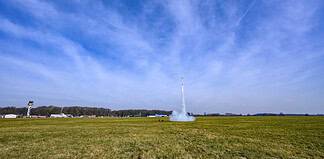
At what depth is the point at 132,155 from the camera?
1198 centimetres

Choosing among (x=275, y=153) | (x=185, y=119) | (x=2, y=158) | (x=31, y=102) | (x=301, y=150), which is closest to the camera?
(x=2, y=158)

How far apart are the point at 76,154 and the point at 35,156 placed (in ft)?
6.69

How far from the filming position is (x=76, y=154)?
39.8 feet

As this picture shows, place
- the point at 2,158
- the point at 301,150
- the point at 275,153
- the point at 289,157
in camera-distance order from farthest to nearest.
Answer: the point at 301,150
the point at 275,153
the point at 289,157
the point at 2,158

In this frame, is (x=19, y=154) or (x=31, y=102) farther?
(x=31, y=102)

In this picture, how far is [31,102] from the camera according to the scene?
134 m

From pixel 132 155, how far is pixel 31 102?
145775mm

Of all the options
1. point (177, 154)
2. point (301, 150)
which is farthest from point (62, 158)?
point (301, 150)

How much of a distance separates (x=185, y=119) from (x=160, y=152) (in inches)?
2260

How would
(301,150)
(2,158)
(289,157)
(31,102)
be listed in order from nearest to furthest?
(2,158) < (289,157) < (301,150) < (31,102)

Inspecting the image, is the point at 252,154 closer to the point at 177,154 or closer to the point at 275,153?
the point at 275,153

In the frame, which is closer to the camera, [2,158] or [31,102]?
[2,158]

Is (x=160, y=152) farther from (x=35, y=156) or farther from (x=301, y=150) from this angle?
(x=301, y=150)

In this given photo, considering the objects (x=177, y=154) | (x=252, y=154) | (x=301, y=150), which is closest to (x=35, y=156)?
(x=177, y=154)
